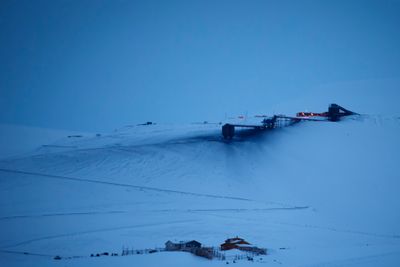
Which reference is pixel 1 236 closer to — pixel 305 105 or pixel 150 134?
pixel 150 134

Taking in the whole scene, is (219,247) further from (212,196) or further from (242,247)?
(212,196)

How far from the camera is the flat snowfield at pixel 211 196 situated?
64.7 ft

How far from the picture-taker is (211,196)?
30.3 meters

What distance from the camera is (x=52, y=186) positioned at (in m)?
31.3

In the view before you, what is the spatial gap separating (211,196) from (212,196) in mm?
78

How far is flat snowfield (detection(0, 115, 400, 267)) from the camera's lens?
19.7 m

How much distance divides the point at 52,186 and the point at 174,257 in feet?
61.8

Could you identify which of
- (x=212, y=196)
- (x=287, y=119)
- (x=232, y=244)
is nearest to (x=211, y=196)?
(x=212, y=196)

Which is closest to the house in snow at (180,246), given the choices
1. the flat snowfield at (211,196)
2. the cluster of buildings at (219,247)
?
the cluster of buildings at (219,247)

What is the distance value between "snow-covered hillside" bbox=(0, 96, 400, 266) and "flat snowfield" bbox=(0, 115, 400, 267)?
10cm

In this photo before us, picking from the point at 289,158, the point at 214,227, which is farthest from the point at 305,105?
the point at 214,227

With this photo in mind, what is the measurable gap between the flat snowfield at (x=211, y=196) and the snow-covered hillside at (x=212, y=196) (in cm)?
10

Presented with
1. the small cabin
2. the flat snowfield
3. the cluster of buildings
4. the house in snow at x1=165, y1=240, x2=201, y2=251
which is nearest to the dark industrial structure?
the flat snowfield

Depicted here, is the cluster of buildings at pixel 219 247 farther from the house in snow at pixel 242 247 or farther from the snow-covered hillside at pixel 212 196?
the snow-covered hillside at pixel 212 196
